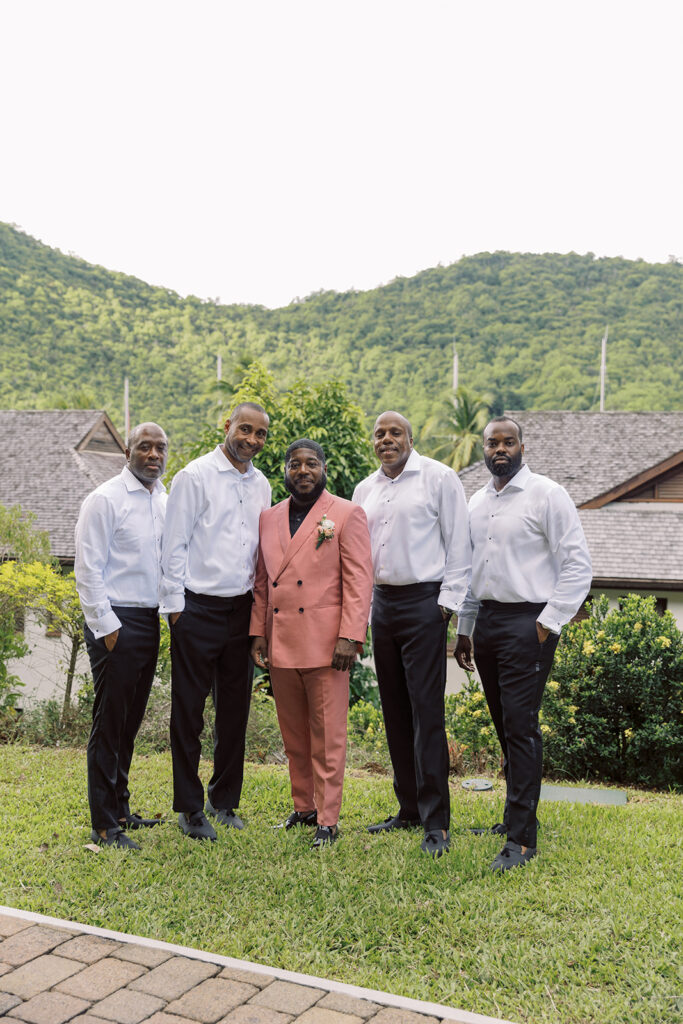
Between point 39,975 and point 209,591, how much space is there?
222cm

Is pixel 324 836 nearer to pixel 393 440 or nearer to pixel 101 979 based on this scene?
pixel 101 979

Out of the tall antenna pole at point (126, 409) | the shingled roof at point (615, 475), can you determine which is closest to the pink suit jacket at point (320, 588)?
the shingled roof at point (615, 475)

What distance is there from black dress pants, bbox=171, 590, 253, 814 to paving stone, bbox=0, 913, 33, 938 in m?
1.41

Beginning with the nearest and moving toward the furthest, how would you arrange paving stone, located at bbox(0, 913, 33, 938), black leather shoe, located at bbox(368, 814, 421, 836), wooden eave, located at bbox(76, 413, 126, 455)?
1. paving stone, located at bbox(0, 913, 33, 938)
2. black leather shoe, located at bbox(368, 814, 421, 836)
3. wooden eave, located at bbox(76, 413, 126, 455)

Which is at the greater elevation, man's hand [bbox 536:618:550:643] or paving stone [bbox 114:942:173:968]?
man's hand [bbox 536:618:550:643]

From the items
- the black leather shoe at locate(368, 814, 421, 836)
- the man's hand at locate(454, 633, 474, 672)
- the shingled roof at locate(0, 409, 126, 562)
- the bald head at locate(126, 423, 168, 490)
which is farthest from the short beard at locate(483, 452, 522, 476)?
the shingled roof at locate(0, 409, 126, 562)

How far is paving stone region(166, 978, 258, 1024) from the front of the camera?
11.0 ft

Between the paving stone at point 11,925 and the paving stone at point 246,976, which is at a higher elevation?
the paving stone at point 246,976

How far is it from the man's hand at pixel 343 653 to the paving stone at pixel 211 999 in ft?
6.44

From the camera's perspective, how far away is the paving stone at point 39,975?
351 centimetres

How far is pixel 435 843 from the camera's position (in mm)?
5145

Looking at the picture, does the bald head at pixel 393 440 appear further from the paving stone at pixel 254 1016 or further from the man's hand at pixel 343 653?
the paving stone at pixel 254 1016

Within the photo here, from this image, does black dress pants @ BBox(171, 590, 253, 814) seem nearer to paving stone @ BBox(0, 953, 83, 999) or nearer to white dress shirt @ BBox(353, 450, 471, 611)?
white dress shirt @ BBox(353, 450, 471, 611)

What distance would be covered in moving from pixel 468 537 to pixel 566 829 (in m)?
1.85
